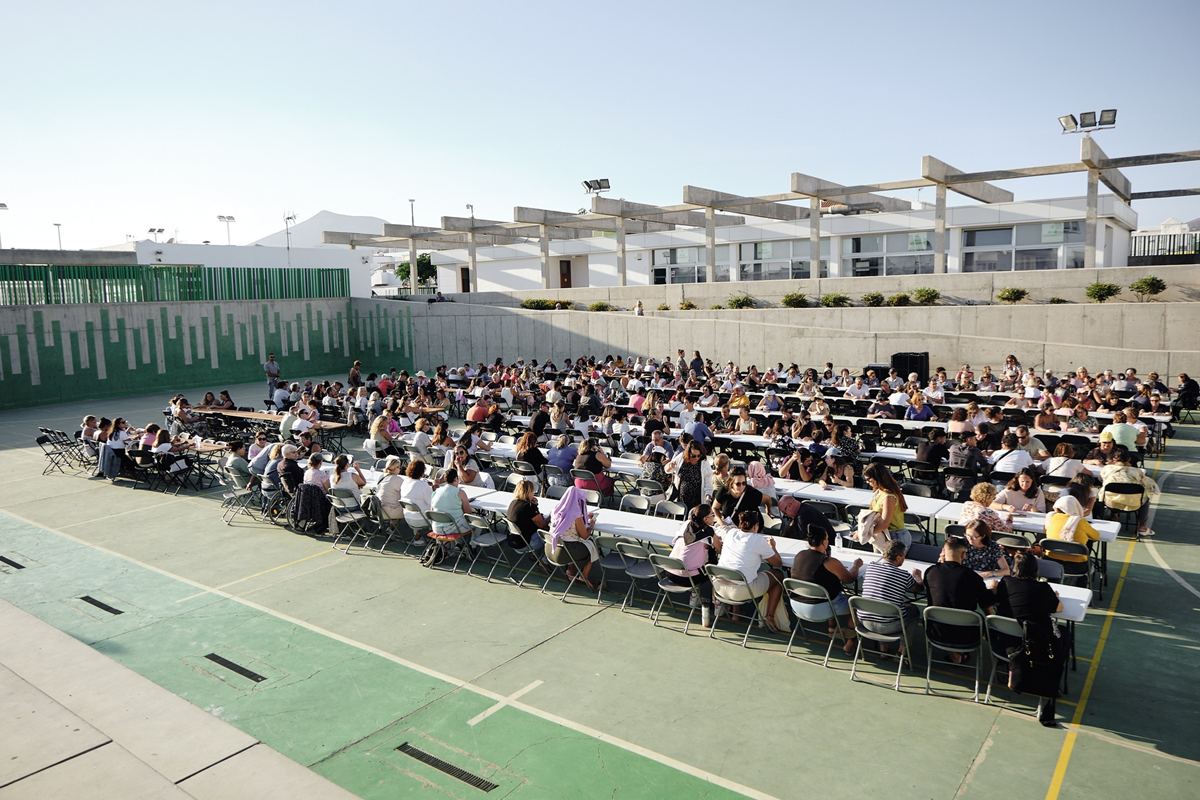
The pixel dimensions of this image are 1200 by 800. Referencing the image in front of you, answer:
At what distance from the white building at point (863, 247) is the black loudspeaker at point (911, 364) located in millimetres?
7100

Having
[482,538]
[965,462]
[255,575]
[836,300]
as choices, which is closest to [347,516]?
[255,575]

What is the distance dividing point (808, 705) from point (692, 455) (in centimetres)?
406

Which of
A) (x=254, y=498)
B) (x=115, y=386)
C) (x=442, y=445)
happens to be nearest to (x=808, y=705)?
(x=442, y=445)

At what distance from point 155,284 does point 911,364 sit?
28.1m

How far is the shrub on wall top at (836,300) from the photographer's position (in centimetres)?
2559

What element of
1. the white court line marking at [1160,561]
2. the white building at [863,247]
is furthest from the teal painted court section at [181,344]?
the white court line marking at [1160,561]

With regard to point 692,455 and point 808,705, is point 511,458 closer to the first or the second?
point 692,455

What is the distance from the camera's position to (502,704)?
6.20m

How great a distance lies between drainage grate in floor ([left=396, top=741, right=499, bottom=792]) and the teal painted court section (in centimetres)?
2306

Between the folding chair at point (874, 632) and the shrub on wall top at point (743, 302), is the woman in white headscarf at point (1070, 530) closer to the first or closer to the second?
the folding chair at point (874, 632)

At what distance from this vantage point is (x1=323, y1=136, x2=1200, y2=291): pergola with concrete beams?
23.3 m

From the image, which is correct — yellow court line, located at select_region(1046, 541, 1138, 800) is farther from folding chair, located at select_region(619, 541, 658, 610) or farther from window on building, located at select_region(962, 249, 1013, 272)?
window on building, located at select_region(962, 249, 1013, 272)

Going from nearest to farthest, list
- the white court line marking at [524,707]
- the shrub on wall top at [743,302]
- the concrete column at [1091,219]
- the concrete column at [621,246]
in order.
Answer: the white court line marking at [524,707]
the concrete column at [1091,219]
the shrub on wall top at [743,302]
the concrete column at [621,246]

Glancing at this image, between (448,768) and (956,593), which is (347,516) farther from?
(956,593)
